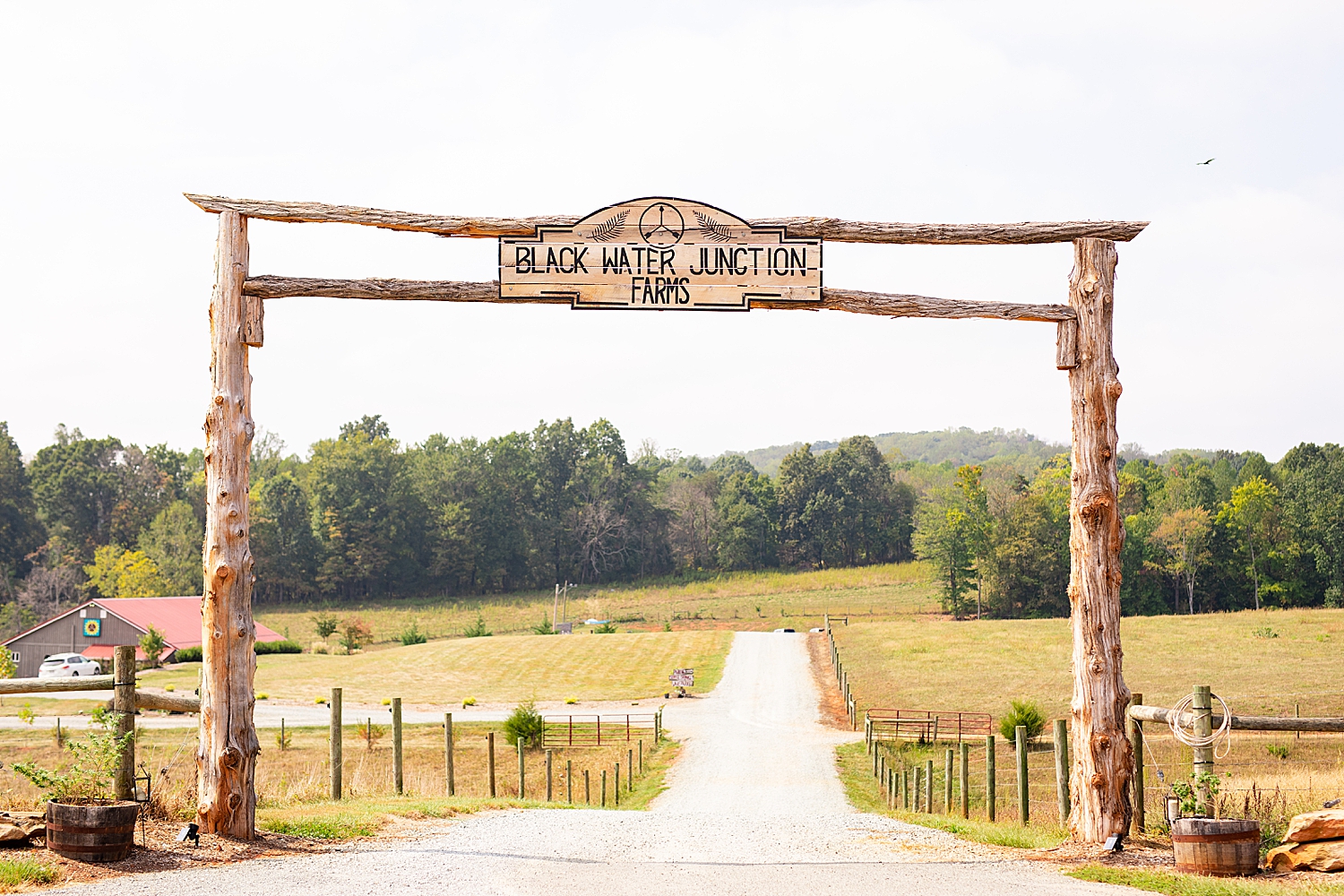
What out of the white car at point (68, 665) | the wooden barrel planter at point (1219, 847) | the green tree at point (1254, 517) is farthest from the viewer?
the green tree at point (1254, 517)

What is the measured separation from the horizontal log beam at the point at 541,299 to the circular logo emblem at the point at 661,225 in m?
0.82

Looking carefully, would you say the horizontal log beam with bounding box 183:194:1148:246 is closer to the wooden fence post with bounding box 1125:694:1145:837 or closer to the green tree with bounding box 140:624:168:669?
the wooden fence post with bounding box 1125:694:1145:837

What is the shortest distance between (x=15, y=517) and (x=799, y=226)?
9474cm

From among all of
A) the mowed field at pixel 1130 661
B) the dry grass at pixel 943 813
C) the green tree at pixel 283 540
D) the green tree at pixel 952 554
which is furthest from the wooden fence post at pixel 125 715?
the green tree at pixel 283 540

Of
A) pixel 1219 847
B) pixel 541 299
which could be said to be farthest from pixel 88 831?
pixel 1219 847

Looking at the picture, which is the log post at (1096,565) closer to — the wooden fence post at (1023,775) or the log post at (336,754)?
the wooden fence post at (1023,775)

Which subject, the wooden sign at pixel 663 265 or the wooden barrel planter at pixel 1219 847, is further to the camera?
the wooden sign at pixel 663 265

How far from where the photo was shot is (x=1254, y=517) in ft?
251

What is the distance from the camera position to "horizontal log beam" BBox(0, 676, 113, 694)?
7.65 metres

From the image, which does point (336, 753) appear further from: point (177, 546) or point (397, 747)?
point (177, 546)

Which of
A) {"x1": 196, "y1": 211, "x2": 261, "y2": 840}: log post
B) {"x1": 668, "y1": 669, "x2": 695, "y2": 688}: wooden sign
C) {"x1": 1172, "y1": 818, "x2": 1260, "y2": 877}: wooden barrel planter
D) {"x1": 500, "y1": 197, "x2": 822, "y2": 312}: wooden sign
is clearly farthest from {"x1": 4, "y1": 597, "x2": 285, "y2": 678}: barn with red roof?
{"x1": 1172, "y1": 818, "x2": 1260, "y2": 877}: wooden barrel planter

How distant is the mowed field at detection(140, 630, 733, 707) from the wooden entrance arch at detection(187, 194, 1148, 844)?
2878 centimetres

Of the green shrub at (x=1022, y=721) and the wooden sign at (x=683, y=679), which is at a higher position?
the green shrub at (x=1022, y=721)

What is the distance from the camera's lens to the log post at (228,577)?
25.4 ft
